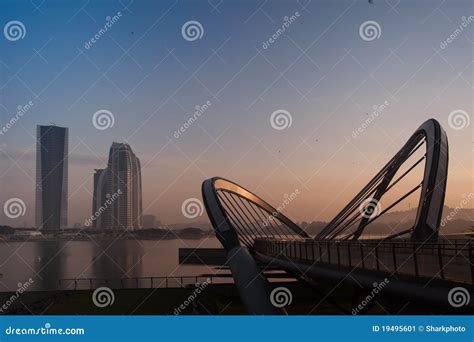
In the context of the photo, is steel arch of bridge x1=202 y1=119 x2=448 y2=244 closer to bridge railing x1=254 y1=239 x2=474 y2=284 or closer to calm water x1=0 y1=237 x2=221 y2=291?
bridge railing x1=254 y1=239 x2=474 y2=284

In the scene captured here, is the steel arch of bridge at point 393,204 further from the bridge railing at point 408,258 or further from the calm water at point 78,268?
the calm water at point 78,268

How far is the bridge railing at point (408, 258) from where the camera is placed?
5352 millimetres

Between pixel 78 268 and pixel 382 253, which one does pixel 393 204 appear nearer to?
pixel 382 253

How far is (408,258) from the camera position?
20.5 ft

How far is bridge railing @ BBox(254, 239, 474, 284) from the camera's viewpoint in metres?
5.35

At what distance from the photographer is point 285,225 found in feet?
94.2

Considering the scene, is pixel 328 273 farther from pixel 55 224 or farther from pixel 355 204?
pixel 55 224

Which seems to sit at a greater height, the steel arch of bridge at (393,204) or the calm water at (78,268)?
A: the steel arch of bridge at (393,204)

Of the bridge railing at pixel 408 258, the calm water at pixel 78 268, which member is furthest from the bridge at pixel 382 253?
the calm water at pixel 78 268

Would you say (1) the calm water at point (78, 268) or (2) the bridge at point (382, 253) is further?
(1) the calm water at point (78, 268)

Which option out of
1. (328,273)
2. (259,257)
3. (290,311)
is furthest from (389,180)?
(328,273)

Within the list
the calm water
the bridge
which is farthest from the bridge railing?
the calm water

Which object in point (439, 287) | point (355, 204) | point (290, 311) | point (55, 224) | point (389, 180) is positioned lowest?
point (55, 224)
